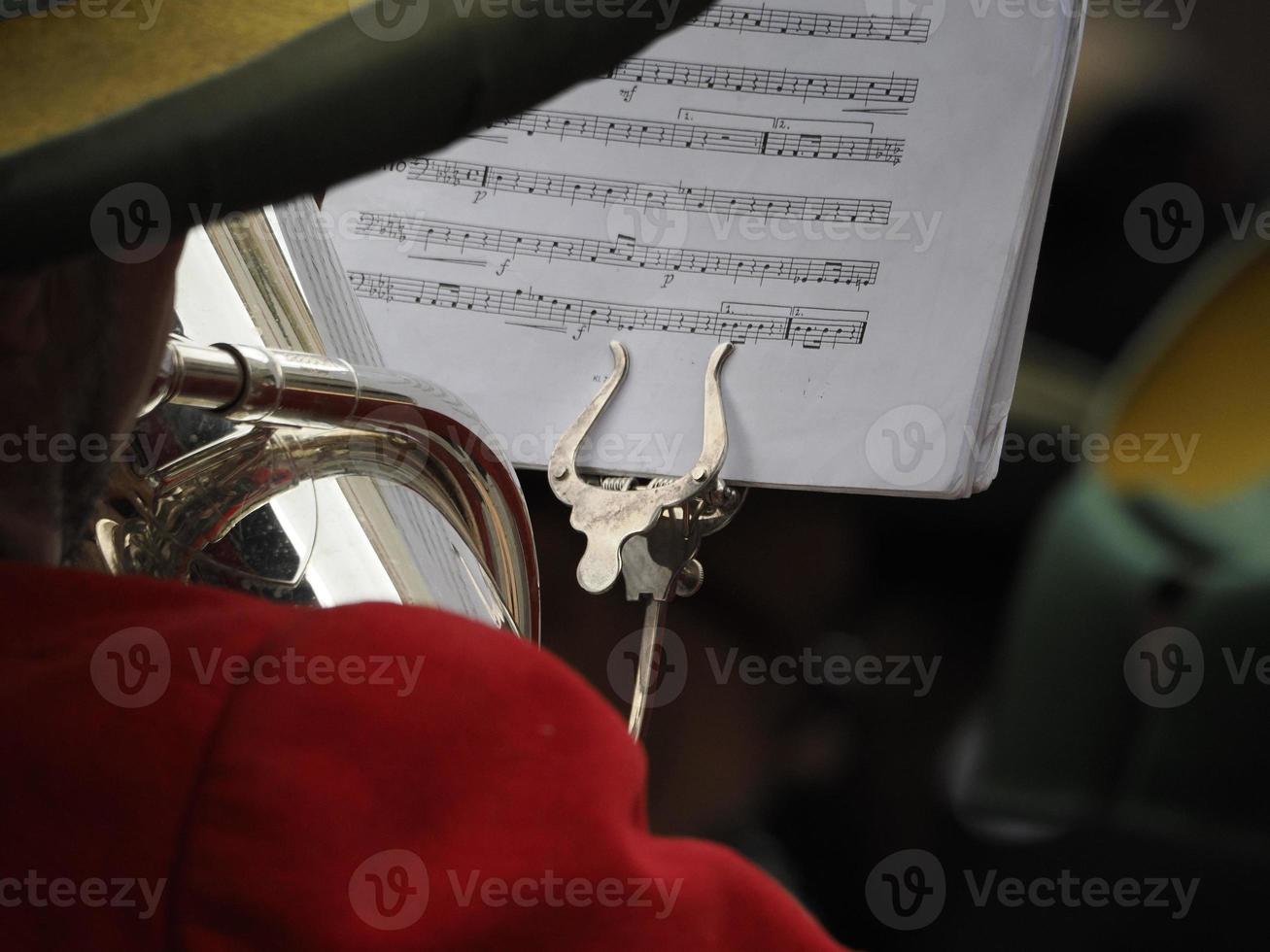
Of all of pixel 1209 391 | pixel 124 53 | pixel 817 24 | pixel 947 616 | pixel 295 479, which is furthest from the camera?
pixel 947 616

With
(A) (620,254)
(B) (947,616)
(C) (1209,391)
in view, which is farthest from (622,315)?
(B) (947,616)

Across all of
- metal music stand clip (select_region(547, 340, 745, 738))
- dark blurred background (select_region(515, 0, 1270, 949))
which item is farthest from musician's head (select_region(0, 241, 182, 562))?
dark blurred background (select_region(515, 0, 1270, 949))

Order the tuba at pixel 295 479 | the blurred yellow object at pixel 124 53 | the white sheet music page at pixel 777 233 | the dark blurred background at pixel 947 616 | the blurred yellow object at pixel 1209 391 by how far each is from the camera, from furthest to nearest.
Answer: the dark blurred background at pixel 947 616 → the blurred yellow object at pixel 1209 391 → the white sheet music page at pixel 777 233 → the tuba at pixel 295 479 → the blurred yellow object at pixel 124 53

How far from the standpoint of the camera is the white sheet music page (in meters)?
0.72

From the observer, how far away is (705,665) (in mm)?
1607

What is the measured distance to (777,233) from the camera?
29.3 inches

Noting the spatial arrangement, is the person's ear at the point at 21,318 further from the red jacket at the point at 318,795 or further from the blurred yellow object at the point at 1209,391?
Answer: the blurred yellow object at the point at 1209,391

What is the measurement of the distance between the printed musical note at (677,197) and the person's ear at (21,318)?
0.44 meters

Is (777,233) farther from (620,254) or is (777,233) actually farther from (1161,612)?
(1161,612)

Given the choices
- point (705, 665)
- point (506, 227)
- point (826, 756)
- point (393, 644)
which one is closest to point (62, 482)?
point (393, 644)

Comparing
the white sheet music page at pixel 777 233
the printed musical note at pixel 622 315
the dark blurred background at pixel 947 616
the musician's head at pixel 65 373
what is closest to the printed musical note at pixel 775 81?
the white sheet music page at pixel 777 233

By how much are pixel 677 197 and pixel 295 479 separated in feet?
0.99

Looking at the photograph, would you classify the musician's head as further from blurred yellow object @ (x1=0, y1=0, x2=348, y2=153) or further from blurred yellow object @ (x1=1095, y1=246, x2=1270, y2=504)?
blurred yellow object @ (x1=1095, y1=246, x2=1270, y2=504)

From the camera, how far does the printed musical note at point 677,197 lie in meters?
0.74
